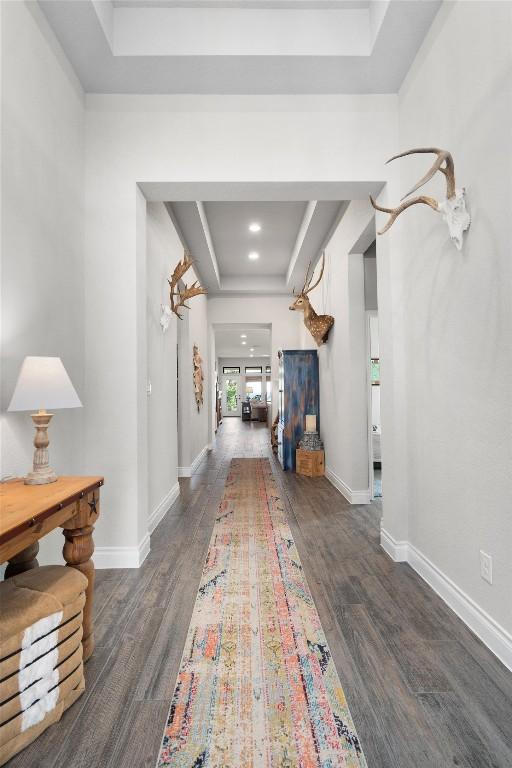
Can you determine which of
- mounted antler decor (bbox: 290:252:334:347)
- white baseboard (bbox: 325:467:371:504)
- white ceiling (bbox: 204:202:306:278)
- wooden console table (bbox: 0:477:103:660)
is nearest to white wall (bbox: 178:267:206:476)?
white ceiling (bbox: 204:202:306:278)

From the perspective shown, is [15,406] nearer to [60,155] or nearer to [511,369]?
[60,155]

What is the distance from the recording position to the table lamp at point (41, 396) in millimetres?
1653

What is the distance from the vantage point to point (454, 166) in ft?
6.74

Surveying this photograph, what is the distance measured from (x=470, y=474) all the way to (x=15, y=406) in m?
2.10

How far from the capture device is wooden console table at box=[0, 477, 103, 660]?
4.41ft

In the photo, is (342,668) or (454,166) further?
(454,166)

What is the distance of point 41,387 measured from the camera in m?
1.70

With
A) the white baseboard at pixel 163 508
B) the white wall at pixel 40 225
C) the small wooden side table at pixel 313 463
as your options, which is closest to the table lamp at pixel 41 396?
the white wall at pixel 40 225

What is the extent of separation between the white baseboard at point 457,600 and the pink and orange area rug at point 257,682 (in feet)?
2.35

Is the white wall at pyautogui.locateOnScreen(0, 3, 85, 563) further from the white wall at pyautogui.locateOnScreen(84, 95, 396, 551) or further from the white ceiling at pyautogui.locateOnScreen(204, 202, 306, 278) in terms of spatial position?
the white ceiling at pyautogui.locateOnScreen(204, 202, 306, 278)

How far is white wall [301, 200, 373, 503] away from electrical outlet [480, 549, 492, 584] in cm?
228

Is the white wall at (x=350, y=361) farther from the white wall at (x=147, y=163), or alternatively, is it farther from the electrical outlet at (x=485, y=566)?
the electrical outlet at (x=485, y=566)

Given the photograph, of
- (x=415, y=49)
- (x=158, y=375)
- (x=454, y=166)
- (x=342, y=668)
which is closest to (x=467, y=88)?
(x=454, y=166)

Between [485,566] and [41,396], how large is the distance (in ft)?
6.95
